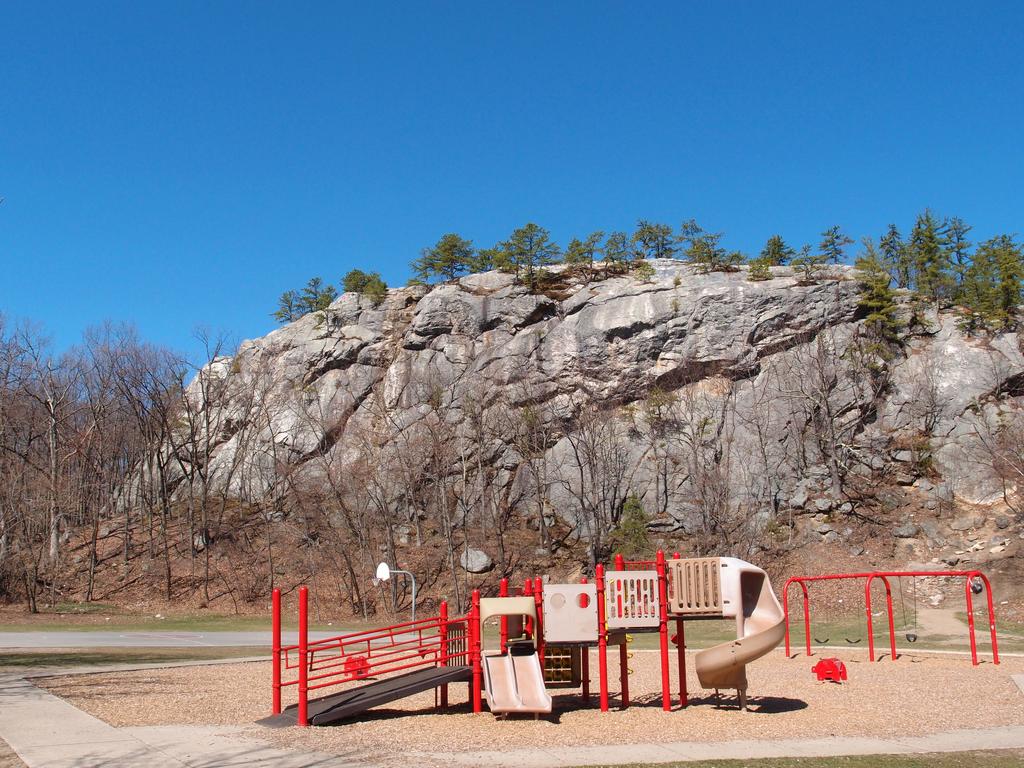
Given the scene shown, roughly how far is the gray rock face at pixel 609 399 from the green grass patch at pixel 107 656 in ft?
75.0

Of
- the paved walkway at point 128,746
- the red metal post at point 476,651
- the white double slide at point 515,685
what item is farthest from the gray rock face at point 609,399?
the paved walkway at point 128,746

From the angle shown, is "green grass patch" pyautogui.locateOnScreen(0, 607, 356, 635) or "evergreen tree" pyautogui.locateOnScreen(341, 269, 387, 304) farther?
"evergreen tree" pyautogui.locateOnScreen(341, 269, 387, 304)

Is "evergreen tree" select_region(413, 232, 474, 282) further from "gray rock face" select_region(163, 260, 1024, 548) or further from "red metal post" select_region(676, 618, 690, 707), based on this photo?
"red metal post" select_region(676, 618, 690, 707)

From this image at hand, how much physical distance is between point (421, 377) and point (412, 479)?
396 inches

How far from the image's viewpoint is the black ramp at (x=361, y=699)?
11.6 metres

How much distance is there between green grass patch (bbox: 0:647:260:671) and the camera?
1897 centimetres

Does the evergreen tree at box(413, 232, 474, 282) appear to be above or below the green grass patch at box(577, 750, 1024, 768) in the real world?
above

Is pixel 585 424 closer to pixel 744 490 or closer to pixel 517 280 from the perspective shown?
pixel 744 490

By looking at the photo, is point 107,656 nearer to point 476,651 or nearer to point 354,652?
point 354,652

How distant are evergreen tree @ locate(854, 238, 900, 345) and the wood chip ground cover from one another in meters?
37.4

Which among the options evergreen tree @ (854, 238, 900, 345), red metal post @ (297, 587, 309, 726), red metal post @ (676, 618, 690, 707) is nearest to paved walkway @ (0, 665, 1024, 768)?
red metal post @ (297, 587, 309, 726)

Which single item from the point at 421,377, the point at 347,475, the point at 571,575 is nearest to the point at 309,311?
the point at 421,377

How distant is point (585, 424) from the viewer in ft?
163

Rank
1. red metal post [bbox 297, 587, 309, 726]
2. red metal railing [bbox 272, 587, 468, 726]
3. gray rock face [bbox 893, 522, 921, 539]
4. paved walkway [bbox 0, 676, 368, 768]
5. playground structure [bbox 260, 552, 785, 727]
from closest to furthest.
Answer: paved walkway [bbox 0, 676, 368, 768] < red metal post [bbox 297, 587, 309, 726] < red metal railing [bbox 272, 587, 468, 726] < playground structure [bbox 260, 552, 785, 727] < gray rock face [bbox 893, 522, 921, 539]
